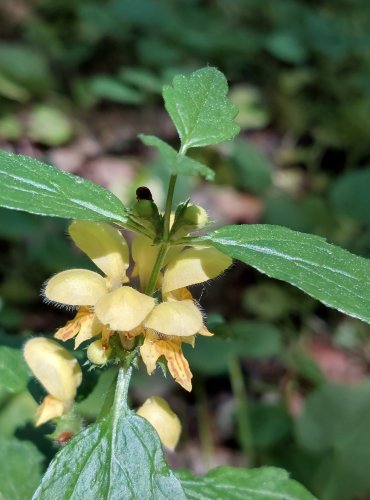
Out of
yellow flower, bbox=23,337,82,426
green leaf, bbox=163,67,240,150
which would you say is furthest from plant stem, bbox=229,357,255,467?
green leaf, bbox=163,67,240,150

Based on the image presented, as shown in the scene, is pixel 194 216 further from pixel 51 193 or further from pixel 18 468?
pixel 18 468

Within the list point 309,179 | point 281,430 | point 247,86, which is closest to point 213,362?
point 281,430

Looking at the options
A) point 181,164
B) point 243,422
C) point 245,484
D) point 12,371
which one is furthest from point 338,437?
point 181,164

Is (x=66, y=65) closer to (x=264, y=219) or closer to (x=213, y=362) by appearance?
(x=264, y=219)

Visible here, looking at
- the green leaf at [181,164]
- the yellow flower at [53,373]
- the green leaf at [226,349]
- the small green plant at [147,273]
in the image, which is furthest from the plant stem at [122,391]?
the green leaf at [226,349]

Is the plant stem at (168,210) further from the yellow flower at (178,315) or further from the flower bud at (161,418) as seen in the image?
the flower bud at (161,418)
